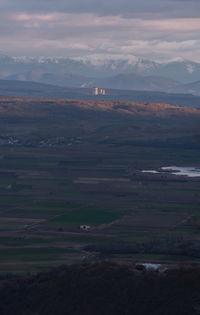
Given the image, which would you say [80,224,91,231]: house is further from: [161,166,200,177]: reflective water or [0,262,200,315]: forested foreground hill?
[161,166,200,177]: reflective water

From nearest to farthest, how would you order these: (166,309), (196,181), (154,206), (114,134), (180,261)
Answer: (166,309), (180,261), (154,206), (196,181), (114,134)

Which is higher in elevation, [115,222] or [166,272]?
[166,272]

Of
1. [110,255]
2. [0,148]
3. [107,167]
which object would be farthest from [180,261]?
[0,148]

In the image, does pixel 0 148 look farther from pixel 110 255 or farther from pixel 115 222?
pixel 110 255

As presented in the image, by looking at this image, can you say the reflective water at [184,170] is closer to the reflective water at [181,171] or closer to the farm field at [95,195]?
the reflective water at [181,171]

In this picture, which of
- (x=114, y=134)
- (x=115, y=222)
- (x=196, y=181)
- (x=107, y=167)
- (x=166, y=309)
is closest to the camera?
(x=166, y=309)

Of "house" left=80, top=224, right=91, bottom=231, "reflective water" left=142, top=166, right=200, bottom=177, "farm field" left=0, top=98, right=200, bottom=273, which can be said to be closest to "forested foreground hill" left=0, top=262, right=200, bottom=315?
"farm field" left=0, top=98, right=200, bottom=273

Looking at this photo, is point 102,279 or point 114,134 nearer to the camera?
point 102,279

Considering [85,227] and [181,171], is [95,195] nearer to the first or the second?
[85,227]
